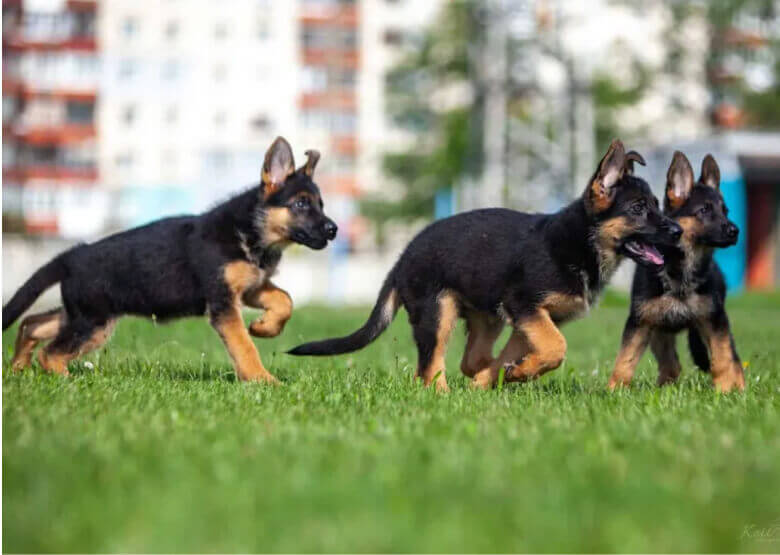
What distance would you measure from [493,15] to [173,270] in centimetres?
1712

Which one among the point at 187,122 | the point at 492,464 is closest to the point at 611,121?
the point at 187,122

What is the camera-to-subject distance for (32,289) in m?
6.98

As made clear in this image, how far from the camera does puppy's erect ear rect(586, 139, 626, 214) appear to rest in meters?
6.11

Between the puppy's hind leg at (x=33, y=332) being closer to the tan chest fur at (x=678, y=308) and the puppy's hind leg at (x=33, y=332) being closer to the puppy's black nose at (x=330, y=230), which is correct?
the puppy's black nose at (x=330, y=230)

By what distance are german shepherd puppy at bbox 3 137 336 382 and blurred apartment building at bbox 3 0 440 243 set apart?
176 ft

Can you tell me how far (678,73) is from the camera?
5150 centimetres

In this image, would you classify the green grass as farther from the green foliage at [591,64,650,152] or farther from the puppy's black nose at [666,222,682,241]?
the green foliage at [591,64,650,152]

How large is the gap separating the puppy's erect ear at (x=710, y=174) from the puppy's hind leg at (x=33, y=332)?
163 inches

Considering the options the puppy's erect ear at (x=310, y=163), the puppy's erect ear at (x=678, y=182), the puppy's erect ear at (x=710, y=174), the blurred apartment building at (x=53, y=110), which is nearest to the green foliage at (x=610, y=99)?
the blurred apartment building at (x=53, y=110)

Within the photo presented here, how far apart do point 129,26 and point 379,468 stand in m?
62.4

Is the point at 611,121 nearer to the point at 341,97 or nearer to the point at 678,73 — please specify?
the point at 678,73

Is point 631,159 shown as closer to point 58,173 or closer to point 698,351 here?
point 698,351

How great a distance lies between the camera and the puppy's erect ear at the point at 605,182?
611 cm

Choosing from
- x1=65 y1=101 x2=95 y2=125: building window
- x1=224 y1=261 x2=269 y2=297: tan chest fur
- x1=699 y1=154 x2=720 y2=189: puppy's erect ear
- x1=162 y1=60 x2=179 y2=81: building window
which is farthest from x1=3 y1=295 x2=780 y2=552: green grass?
x1=65 y1=101 x2=95 y2=125: building window
